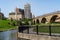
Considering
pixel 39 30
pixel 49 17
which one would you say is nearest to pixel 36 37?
pixel 39 30

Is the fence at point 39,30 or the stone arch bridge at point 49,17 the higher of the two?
the stone arch bridge at point 49,17

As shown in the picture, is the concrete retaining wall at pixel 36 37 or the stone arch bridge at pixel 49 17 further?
the stone arch bridge at pixel 49 17

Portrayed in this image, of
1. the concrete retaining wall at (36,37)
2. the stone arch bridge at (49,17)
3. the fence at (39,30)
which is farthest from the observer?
the stone arch bridge at (49,17)

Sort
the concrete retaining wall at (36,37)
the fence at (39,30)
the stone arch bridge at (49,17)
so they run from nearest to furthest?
the concrete retaining wall at (36,37), the fence at (39,30), the stone arch bridge at (49,17)

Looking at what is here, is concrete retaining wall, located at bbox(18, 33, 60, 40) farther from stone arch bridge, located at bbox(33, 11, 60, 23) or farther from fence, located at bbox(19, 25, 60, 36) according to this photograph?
stone arch bridge, located at bbox(33, 11, 60, 23)

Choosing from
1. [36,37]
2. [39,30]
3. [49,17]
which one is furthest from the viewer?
[49,17]

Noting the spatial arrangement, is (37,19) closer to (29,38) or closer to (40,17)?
(40,17)

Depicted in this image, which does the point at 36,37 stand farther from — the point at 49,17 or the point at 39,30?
the point at 49,17

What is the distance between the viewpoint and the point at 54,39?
18.4m

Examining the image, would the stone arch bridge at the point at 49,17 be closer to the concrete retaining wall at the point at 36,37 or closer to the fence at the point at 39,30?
the fence at the point at 39,30

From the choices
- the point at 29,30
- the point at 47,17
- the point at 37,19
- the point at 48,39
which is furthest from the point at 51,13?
the point at 48,39

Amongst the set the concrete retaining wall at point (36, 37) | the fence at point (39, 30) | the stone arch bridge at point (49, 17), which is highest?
the stone arch bridge at point (49, 17)

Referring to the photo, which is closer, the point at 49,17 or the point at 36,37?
the point at 36,37

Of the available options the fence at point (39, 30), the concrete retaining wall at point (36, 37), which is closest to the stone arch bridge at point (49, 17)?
the fence at point (39, 30)
